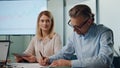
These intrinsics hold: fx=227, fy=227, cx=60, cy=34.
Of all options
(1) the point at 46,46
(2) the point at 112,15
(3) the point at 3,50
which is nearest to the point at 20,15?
(2) the point at 112,15

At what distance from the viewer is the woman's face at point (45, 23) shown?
2857 millimetres

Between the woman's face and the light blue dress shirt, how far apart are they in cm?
82

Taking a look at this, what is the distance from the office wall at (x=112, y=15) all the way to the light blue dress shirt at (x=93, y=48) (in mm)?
1734

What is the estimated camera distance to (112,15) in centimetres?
375

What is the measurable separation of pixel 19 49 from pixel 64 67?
11.7 ft

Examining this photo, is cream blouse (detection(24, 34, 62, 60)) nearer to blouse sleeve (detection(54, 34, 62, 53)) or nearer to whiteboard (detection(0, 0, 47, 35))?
blouse sleeve (detection(54, 34, 62, 53))

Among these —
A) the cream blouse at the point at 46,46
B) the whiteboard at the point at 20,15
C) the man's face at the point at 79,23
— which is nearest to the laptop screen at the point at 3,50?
the man's face at the point at 79,23

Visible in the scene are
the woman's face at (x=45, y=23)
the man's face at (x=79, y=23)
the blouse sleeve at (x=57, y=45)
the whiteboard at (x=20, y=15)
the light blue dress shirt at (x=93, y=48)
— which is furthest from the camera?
the whiteboard at (x=20, y=15)

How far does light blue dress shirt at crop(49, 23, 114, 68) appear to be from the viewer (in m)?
1.59

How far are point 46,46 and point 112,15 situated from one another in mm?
1483

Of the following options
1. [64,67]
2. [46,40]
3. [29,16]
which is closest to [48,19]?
[46,40]

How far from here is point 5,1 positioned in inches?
198

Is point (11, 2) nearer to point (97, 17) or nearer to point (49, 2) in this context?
point (49, 2)

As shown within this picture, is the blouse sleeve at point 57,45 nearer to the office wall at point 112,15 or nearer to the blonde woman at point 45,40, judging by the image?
the blonde woman at point 45,40
